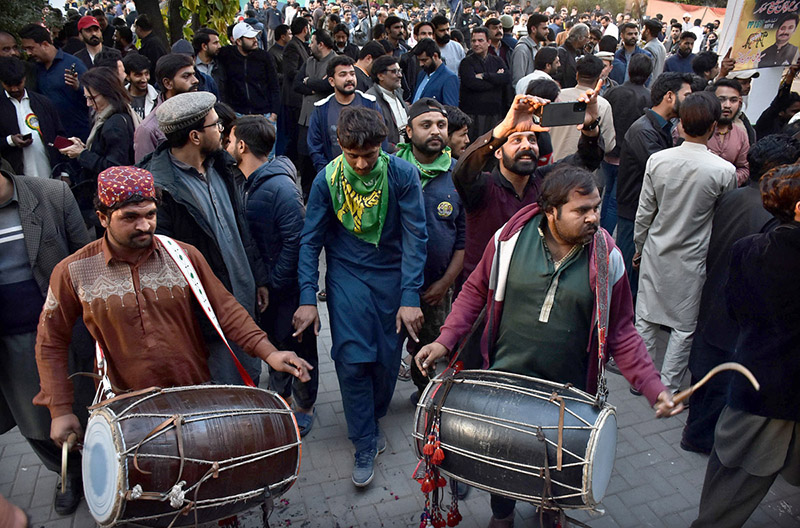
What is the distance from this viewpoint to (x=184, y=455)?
7.57 ft

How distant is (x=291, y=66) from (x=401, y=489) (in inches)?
294

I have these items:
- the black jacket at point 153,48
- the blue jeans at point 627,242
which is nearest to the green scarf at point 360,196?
the blue jeans at point 627,242

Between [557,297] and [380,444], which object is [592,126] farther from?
[380,444]

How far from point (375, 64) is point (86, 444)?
15.9 ft

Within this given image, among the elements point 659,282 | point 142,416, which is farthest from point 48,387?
point 659,282

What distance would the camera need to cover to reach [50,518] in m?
3.46

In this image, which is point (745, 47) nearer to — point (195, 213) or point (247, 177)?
point (247, 177)

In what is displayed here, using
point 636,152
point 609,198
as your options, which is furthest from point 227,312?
point 609,198

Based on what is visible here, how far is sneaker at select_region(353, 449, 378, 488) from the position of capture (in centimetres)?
363

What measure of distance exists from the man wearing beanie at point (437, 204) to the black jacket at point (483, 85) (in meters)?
4.74

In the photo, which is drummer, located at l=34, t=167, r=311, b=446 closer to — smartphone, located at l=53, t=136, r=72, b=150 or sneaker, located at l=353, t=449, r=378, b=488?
sneaker, located at l=353, t=449, r=378, b=488

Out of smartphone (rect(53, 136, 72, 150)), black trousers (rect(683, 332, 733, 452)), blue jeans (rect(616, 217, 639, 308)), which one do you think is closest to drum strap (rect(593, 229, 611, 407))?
black trousers (rect(683, 332, 733, 452))

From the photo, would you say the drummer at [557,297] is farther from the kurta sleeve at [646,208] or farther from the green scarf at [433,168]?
the kurta sleeve at [646,208]

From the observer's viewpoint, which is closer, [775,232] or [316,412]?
[775,232]
